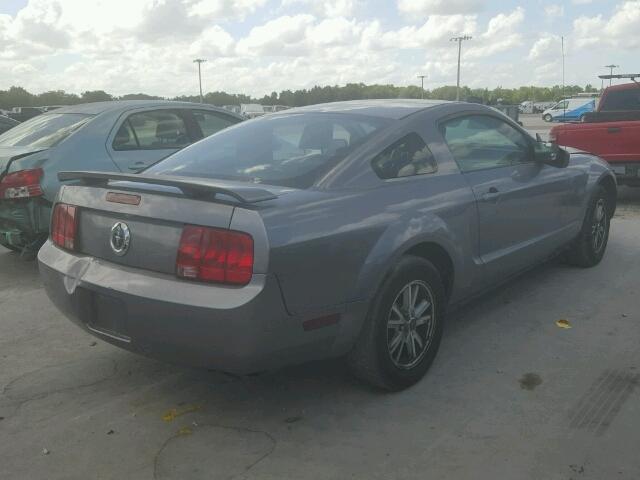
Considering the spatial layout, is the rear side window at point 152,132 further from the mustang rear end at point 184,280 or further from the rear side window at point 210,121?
the mustang rear end at point 184,280

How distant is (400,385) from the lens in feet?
11.1

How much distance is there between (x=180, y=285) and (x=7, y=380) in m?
1.59

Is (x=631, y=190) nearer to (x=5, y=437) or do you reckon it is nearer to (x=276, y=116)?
(x=276, y=116)

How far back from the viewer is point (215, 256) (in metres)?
2.73

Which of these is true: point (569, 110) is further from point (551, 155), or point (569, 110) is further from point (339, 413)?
point (339, 413)

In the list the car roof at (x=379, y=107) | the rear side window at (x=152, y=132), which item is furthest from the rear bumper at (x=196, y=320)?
the rear side window at (x=152, y=132)

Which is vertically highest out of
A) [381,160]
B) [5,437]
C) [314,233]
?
[381,160]

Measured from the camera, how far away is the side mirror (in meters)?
4.71

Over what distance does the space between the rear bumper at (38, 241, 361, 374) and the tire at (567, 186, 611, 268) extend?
3.26 m

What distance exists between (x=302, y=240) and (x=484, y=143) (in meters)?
1.97

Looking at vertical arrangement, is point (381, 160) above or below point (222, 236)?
above

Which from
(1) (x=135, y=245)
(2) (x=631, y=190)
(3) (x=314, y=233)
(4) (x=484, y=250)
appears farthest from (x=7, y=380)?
(2) (x=631, y=190)

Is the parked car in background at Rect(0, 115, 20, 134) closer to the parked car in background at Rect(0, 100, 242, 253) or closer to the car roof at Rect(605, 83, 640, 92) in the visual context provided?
the parked car in background at Rect(0, 100, 242, 253)

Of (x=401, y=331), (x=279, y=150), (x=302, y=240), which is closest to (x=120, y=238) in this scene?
(x=302, y=240)
